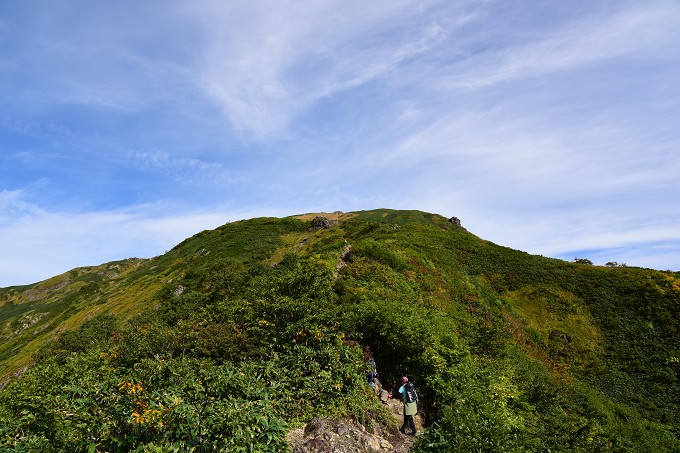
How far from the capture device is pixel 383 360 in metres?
20.3

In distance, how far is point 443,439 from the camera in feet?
42.6

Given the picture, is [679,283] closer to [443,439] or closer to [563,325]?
[563,325]

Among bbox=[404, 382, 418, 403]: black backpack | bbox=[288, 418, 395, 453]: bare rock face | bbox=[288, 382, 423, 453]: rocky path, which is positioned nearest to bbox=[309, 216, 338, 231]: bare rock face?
bbox=[404, 382, 418, 403]: black backpack

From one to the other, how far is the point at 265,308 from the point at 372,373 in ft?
21.6

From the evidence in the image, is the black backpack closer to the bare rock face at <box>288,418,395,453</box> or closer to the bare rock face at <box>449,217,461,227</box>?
the bare rock face at <box>288,418,395,453</box>

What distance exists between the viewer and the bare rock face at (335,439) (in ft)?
39.3

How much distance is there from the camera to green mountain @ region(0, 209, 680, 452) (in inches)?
376

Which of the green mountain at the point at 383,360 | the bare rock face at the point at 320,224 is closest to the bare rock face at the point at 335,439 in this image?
the green mountain at the point at 383,360

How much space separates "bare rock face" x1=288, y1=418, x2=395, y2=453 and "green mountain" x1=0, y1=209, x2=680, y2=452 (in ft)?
2.24

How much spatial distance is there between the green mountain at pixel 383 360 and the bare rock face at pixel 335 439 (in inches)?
26.9

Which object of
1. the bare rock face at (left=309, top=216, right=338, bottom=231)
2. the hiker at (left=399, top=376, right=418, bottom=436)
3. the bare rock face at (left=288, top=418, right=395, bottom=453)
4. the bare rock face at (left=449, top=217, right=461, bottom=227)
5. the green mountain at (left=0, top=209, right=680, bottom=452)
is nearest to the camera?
the green mountain at (left=0, top=209, right=680, bottom=452)

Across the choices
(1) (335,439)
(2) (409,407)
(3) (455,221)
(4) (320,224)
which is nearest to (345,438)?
(1) (335,439)

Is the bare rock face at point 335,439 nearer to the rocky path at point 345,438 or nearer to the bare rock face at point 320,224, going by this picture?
the rocky path at point 345,438

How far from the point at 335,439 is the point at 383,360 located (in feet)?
26.8
